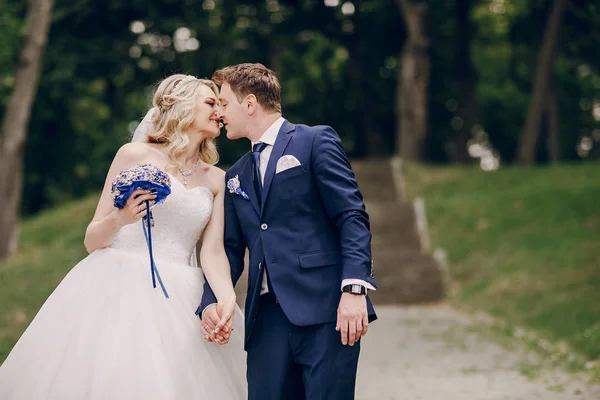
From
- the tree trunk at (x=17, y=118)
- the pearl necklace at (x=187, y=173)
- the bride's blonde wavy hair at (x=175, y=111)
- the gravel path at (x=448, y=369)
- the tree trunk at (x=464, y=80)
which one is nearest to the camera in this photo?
the bride's blonde wavy hair at (x=175, y=111)

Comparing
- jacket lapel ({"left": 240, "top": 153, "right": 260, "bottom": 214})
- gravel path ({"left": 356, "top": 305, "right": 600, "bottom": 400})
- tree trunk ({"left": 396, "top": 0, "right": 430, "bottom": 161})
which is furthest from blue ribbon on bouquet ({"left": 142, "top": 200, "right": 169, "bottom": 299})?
tree trunk ({"left": 396, "top": 0, "right": 430, "bottom": 161})

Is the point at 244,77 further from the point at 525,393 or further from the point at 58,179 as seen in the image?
the point at 58,179

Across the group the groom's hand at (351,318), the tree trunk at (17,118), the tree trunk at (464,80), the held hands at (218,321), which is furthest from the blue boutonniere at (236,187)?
the tree trunk at (464,80)

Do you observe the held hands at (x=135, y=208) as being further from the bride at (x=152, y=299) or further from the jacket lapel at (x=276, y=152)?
the jacket lapel at (x=276, y=152)

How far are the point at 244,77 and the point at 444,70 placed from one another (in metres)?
27.3

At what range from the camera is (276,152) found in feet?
15.5

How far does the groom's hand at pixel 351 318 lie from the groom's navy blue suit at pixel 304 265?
0.11 m

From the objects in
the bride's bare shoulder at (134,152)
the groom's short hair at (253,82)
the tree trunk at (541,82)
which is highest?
the groom's short hair at (253,82)

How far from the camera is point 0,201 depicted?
16609 millimetres

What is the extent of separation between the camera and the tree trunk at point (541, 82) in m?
22.2

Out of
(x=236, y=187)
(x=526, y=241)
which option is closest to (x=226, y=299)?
(x=236, y=187)

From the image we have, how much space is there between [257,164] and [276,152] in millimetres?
130

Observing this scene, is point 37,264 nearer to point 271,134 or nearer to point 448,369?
point 448,369

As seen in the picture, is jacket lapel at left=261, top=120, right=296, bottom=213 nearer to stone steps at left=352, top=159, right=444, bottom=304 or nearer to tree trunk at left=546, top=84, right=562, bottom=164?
stone steps at left=352, top=159, right=444, bottom=304
